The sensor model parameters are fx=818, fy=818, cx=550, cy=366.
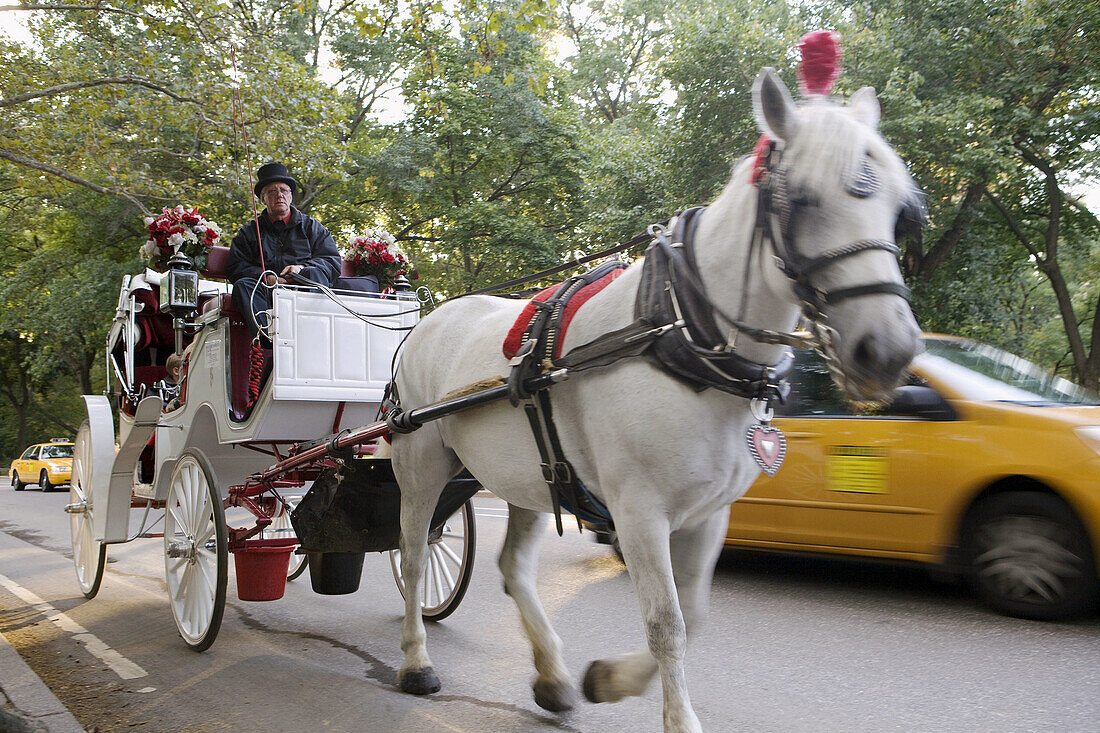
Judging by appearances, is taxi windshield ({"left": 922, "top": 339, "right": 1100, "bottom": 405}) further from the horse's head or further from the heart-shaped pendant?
the horse's head

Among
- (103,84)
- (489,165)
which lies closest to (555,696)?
(103,84)

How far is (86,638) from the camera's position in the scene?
5055 millimetres

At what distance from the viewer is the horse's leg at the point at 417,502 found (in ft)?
13.1

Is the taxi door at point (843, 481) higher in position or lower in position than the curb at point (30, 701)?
higher

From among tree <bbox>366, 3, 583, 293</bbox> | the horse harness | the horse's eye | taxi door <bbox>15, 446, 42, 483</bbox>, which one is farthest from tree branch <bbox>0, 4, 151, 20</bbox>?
taxi door <bbox>15, 446, 42, 483</bbox>

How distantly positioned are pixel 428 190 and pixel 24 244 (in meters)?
18.5

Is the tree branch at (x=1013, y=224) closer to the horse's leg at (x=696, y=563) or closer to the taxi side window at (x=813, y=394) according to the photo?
the taxi side window at (x=813, y=394)

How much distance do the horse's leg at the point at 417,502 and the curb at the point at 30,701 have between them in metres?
1.46

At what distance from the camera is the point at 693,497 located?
260cm

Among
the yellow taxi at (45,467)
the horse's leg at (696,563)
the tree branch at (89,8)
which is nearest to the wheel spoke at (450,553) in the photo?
the horse's leg at (696,563)

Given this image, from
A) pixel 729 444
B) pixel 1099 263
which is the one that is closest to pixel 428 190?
pixel 1099 263

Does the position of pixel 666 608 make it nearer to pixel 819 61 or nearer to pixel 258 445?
pixel 819 61

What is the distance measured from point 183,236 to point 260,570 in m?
2.44

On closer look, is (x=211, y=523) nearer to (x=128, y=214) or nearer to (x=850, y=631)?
(x=850, y=631)
